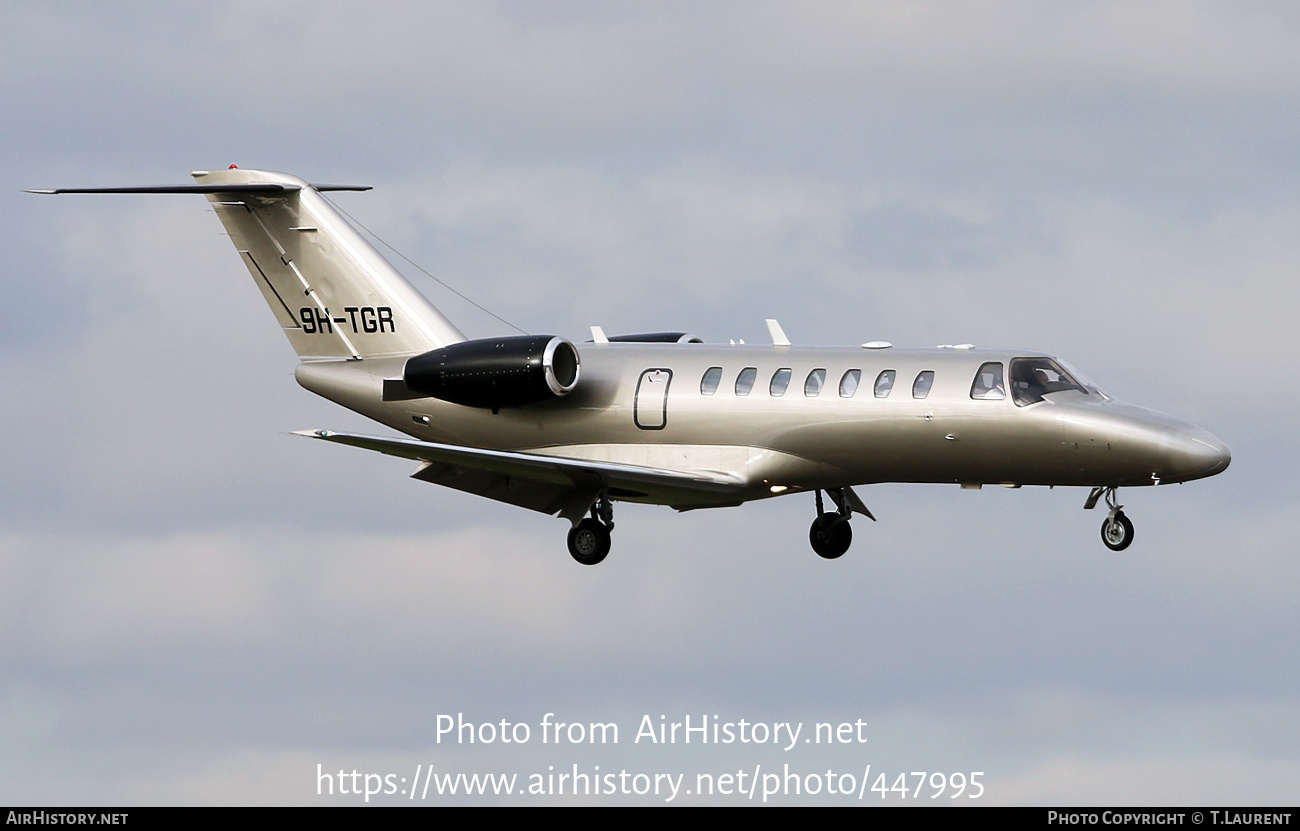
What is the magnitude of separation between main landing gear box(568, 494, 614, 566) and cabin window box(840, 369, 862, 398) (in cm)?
428

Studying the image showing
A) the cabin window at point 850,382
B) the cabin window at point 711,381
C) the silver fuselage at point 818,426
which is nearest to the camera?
the silver fuselage at point 818,426

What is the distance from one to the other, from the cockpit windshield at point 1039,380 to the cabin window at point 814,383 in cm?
305

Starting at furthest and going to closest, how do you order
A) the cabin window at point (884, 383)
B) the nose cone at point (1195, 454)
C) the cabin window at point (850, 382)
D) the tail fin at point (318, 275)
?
the tail fin at point (318, 275)
the cabin window at point (850, 382)
the cabin window at point (884, 383)
the nose cone at point (1195, 454)

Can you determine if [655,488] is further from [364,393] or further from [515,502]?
[364,393]

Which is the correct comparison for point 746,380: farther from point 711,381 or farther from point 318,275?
point 318,275

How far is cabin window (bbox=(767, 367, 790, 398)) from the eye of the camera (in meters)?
32.0

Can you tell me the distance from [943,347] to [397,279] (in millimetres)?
10078

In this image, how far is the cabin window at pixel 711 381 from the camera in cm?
3250

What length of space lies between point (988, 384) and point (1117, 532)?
302cm

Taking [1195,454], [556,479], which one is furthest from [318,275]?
[1195,454]

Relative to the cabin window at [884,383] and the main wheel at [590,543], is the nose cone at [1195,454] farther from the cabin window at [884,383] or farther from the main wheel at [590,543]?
the main wheel at [590,543]

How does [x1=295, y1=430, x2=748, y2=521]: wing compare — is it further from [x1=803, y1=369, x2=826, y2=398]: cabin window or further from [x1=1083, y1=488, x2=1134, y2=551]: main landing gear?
[x1=1083, y1=488, x2=1134, y2=551]: main landing gear

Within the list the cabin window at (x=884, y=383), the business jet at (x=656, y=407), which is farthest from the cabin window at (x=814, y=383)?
the cabin window at (x=884, y=383)

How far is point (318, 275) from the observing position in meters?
35.6
